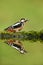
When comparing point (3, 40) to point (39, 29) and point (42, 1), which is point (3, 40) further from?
point (42, 1)

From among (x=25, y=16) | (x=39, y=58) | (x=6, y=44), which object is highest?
(x=25, y=16)

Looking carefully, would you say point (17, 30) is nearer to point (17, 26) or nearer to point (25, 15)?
point (17, 26)

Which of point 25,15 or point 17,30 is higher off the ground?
point 25,15

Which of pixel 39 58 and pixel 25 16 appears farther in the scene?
pixel 25 16

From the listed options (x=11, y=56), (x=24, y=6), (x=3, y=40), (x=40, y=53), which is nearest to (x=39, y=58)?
(x=40, y=53)

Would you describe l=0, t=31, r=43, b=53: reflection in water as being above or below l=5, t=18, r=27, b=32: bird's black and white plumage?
below

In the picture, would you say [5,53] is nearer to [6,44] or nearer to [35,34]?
[6,44]

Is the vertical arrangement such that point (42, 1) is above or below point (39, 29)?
above

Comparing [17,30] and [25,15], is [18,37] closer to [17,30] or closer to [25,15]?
[17,30]

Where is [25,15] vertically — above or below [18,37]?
above

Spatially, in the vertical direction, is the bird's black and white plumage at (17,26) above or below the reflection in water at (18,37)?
above

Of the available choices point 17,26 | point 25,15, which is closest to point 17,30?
point 17,26
